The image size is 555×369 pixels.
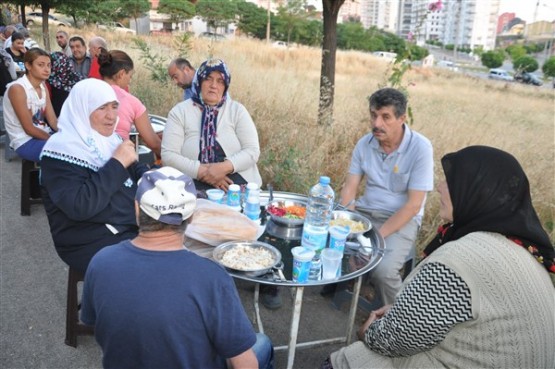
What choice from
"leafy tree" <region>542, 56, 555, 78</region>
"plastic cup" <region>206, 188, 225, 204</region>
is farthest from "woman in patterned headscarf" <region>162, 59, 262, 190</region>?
"leafy tree" <region>542, 56, 555, 78</region>

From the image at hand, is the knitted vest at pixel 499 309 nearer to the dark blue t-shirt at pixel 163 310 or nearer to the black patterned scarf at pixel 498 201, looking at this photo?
the black patterned scarf at pixel 498 201

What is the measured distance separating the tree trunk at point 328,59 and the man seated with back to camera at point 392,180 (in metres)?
2.54

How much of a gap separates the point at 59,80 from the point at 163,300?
513cm

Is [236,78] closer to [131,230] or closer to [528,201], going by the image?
[131,230]

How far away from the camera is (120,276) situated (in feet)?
4.13

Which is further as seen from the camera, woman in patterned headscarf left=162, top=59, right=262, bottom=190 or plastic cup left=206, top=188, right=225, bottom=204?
woman in patterned headscarf left=162, top=59, right=262, bottom=190

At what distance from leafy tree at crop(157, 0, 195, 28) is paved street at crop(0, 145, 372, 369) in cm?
4166

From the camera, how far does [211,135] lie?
3.29m

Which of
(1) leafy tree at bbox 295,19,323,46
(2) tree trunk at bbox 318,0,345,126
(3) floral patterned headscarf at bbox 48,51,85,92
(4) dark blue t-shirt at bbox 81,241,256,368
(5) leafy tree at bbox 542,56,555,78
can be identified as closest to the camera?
(4) dark blue t-shirt at bbox 81,241,256,368

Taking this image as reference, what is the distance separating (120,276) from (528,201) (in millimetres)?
1499

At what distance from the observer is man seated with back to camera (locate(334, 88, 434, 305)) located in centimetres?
284

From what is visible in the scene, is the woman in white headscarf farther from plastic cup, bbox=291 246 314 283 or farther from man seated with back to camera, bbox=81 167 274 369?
plastic cup, bbox=291 246 314 283

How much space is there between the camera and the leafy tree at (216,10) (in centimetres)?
4431

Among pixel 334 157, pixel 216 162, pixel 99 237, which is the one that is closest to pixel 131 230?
pixel 99 237
